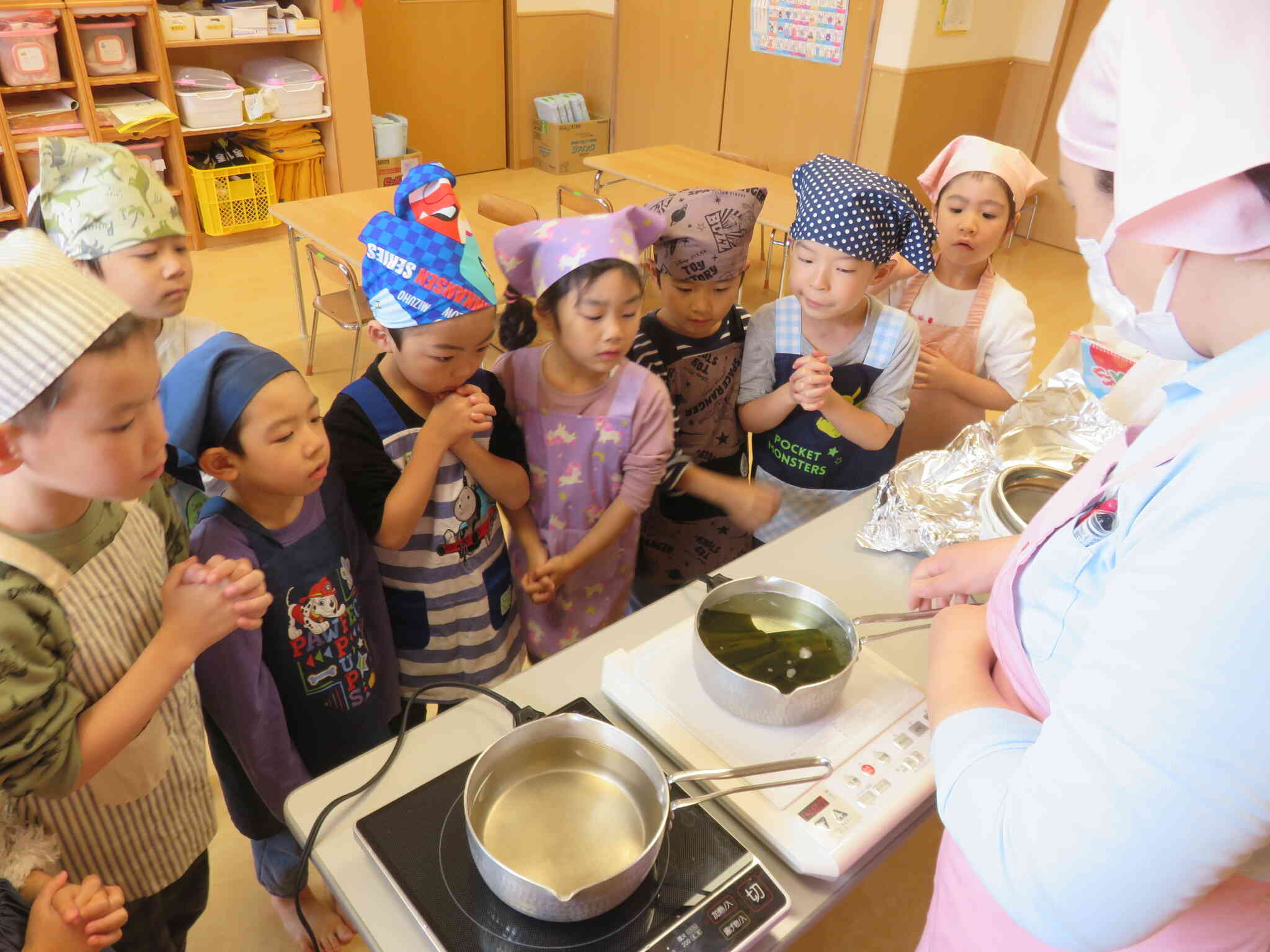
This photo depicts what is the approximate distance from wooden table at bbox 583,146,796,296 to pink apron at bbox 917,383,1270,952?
2677 millimetres

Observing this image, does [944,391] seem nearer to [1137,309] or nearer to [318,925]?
[1137,309]

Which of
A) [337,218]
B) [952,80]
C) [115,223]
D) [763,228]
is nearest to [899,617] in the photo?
[115,223]

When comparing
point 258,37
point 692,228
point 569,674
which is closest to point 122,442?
point 569,674

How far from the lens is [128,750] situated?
917mm

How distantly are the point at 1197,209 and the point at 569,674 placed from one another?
28.9 inches

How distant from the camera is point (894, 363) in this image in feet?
4.86

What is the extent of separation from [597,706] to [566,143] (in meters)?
5.67

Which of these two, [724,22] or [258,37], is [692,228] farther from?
[724,22]

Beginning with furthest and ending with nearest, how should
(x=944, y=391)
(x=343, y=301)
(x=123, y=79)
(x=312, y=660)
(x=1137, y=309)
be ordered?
(x=123, y=79) < (x=343, y=301) < (x=944, y=391) < (x=312, y=660) < (x=1137, y=309)

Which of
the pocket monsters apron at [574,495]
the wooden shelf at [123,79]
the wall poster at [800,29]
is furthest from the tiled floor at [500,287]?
the wall poster at [800,29]

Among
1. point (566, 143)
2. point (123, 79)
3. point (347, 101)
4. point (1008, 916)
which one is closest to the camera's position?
point (1008, 916)

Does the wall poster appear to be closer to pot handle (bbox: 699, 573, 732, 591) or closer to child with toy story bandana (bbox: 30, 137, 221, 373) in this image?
child with toy story bandana (bbox: 30, 137, 221, 373)

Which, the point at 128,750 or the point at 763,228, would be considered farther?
the point at 763,228

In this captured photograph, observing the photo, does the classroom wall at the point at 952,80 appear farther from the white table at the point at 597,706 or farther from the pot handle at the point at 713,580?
the pot handle at the point at 713,580
